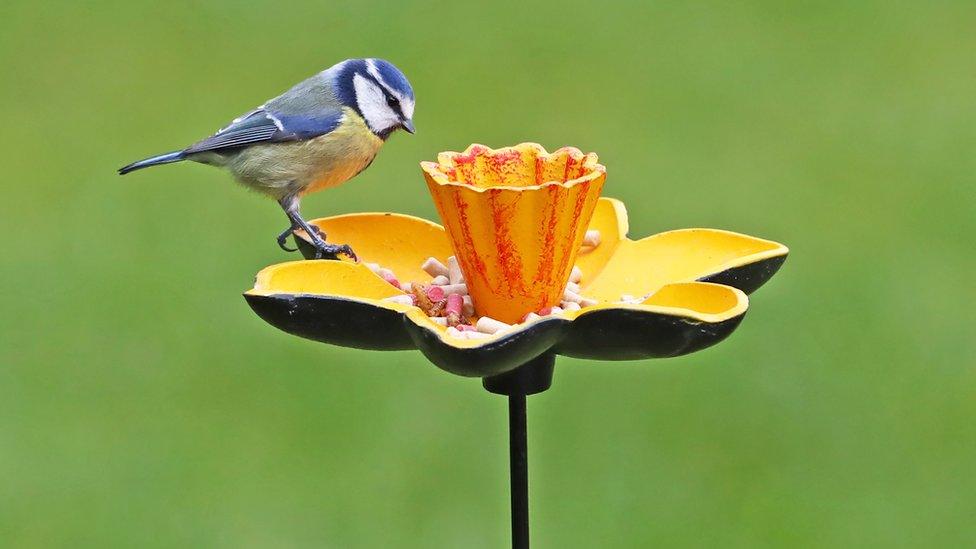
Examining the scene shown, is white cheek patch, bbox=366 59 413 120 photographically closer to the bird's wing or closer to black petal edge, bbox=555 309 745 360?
the bird's wing

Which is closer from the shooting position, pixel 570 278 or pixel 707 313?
pixel 707 313

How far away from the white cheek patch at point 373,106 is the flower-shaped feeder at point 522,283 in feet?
0.75

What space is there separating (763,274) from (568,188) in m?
0.30

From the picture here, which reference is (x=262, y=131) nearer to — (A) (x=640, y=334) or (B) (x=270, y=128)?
(B) (x=270, y=128)

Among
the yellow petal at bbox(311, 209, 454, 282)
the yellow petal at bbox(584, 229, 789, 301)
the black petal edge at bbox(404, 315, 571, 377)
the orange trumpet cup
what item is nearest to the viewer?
the black petal edge at bbox(404, 315, 571, 377)

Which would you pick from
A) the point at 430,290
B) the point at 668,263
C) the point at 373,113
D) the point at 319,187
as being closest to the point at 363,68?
the point at 373,113

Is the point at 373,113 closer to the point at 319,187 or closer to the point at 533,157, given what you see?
the point at 319,187

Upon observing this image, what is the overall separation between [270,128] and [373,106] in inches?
8.7

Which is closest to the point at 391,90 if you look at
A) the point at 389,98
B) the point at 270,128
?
the point at 389,98

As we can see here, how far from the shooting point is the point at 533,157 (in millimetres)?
1799

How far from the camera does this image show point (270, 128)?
2199mm

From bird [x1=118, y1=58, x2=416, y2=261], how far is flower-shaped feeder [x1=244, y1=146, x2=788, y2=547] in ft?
0.85

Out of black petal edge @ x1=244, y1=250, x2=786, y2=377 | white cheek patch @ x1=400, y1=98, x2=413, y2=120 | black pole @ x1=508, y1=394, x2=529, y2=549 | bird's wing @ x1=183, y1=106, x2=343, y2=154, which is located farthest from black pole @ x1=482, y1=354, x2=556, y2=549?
bird's wing @ x1=183, y1=106, x2=343, y2=154

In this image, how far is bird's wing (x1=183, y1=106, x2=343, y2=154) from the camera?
2148 millimetres
